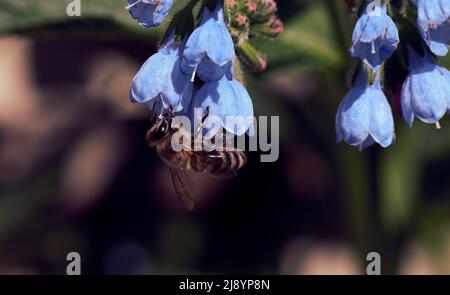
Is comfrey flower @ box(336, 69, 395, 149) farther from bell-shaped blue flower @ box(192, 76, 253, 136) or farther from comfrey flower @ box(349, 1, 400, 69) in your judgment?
bell-shaped blue flower @ box(192, 76, 253, 136)

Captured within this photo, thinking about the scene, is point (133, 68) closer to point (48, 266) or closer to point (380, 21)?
point (48, 266)

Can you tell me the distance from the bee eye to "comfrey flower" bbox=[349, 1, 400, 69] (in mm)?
555

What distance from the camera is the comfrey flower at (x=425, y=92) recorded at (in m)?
2.16

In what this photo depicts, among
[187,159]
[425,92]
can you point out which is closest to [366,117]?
[425,92]

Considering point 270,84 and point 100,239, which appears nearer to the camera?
point 100,239

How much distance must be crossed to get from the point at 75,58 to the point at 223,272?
1.57 metres

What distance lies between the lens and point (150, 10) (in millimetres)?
2123

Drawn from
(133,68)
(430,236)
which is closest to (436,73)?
(430,236)

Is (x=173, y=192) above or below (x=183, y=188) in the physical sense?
above

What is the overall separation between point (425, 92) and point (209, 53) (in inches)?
22.5

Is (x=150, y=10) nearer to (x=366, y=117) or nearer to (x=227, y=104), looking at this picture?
(x=227, y=104)

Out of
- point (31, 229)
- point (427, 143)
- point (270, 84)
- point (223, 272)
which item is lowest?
point (223, 272)

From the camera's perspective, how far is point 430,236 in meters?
4.05

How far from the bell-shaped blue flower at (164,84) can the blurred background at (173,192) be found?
4.51ft
